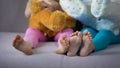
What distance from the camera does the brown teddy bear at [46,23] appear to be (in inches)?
47.1

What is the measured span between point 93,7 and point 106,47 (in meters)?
0.20

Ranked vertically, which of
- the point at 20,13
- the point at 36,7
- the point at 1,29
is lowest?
the point at 1,29

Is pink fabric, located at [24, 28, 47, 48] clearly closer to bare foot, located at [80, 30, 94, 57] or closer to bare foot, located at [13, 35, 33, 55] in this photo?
bare foot, located at [13, 35, 33, 55]

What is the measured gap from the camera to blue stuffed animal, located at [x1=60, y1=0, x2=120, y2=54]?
111 cm

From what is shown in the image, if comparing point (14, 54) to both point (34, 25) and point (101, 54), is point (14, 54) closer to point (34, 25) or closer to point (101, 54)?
point (34, 25)

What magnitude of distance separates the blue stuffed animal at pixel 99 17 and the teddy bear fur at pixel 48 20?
51mm

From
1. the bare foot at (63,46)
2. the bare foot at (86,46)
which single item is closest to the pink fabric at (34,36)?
the bare foot at (63,46)

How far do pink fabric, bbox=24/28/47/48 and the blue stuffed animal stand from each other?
0.19 m

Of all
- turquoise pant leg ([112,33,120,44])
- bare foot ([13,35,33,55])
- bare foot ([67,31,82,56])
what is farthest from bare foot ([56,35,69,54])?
turquoise pant leg ([112,33,120,44])

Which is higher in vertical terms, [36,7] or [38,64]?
[36,7]

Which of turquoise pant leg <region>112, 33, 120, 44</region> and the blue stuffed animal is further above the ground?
the blue stuffed animal

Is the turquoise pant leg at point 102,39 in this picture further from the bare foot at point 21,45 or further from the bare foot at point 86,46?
the bare foot at point 21,45

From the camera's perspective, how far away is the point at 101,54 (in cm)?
106

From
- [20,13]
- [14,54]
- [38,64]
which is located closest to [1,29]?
[20,13]
